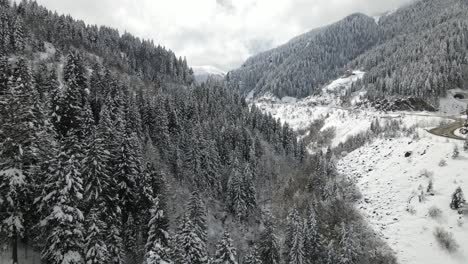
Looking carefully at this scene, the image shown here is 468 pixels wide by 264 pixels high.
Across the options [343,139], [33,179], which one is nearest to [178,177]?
[33,179]

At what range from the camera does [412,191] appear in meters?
74.2

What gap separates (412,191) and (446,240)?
15111 millimetres

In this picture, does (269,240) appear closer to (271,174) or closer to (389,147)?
(271,174)

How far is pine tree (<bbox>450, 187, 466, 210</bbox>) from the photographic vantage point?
64875 millimetres

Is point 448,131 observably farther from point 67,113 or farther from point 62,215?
point 62,215

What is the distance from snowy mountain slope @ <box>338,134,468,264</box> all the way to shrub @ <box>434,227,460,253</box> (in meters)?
0.74

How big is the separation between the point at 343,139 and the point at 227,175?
75.1 m

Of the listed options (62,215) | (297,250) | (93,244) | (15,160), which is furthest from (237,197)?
(15,160)

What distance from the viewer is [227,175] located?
277 ft

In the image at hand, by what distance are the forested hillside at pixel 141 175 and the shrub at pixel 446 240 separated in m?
9.74

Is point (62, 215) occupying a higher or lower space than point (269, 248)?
higher

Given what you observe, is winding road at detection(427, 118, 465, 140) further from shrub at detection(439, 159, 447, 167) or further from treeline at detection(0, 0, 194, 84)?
treeline at detection(0, 0, 194, 84)

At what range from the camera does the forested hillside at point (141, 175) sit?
30.9 metres

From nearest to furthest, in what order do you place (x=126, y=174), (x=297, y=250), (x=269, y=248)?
(x=126, y=174) < (x=269, y=248) < (x=297, y=250)
